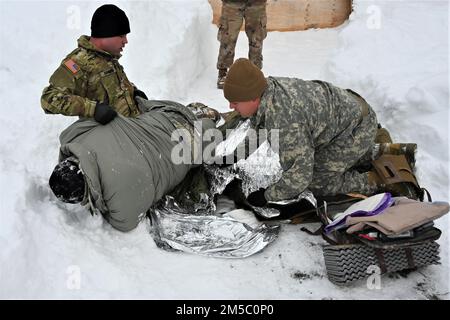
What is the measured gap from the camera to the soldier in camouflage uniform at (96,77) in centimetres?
257

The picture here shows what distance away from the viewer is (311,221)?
2.79 m

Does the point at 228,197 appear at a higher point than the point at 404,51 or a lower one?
lower

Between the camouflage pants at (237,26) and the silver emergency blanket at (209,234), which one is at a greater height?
the camouflage pants at (237,26)

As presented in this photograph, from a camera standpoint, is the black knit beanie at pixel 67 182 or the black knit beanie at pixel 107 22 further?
the black knit beanie at pixel 107 22

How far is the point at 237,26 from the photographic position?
434cm

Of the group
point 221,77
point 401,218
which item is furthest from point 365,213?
point 221,77

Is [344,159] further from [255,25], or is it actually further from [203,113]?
[255,25]

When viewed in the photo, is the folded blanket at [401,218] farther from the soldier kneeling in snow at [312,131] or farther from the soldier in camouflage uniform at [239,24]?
the soldier in camouflage uniform at [239,24]

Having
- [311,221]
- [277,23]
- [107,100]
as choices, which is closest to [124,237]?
[107,100]

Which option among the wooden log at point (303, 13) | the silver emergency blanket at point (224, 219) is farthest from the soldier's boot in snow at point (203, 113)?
the wooden log at point (303, 13)

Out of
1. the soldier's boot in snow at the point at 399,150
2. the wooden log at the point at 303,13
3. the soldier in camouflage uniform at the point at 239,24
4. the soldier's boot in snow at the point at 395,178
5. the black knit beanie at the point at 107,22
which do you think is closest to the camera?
the black knit beanie at the point at 107,22

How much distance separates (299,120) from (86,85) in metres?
A: 1.26
